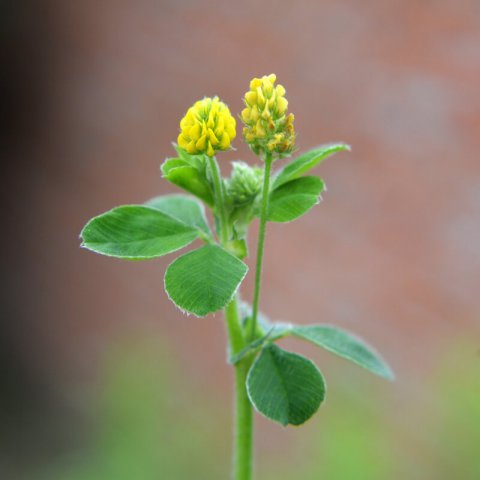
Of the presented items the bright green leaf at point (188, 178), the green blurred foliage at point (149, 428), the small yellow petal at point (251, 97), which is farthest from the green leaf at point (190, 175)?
the green blurred foliage at point (149, 428)

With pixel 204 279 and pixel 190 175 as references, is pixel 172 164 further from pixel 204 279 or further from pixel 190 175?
pixel 204 279

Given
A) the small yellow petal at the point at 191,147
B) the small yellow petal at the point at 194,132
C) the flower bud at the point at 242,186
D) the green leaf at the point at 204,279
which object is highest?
the small yellow petal at the point at 194,132

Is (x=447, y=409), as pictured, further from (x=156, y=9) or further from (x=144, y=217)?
(x=156, y=9)

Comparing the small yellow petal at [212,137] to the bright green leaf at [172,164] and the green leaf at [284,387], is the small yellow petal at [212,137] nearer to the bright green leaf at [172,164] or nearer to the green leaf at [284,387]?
the bright green leaf at [172,164]

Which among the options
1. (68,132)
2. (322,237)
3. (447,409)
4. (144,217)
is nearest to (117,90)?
(68,132)

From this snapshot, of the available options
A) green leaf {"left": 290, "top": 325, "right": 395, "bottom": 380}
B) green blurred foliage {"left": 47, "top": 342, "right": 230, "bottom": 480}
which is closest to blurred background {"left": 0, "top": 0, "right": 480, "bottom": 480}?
green blurred foliage {"left": 47, "top": 342, "right": 230, "bottom": 480}


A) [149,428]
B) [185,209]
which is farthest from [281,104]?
[149,428]
